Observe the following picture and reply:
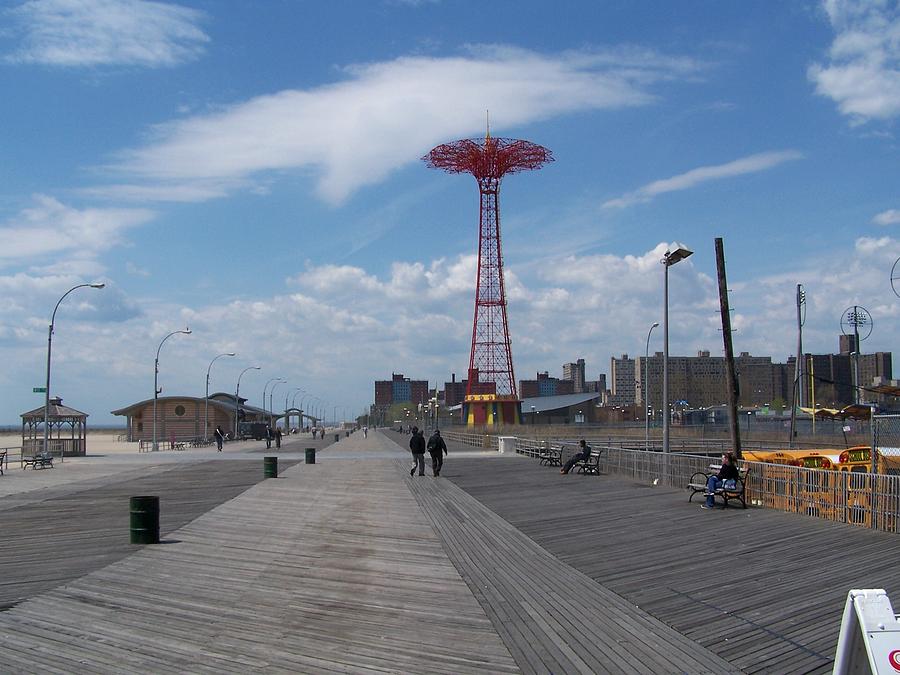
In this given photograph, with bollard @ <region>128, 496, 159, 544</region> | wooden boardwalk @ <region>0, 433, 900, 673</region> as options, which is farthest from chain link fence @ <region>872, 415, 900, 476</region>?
bollard @ <region>128, 496, 159, 544</region>

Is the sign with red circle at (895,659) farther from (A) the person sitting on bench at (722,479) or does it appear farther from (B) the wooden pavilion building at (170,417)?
(B) the wooden pavilion building at (170,417)

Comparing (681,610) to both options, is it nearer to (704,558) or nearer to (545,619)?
(545,619)

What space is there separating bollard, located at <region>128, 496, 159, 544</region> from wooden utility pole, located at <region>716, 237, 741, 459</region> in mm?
15101

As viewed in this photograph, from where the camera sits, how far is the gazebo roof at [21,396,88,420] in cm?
4622

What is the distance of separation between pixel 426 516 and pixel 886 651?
13.9 m

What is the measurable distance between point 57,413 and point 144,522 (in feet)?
121

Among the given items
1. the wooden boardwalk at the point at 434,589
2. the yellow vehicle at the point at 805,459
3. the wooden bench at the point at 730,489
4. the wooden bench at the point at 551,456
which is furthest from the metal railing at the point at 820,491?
the wooden bench at the point at 551,456

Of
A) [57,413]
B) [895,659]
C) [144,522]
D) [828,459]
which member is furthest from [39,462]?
[895,659]

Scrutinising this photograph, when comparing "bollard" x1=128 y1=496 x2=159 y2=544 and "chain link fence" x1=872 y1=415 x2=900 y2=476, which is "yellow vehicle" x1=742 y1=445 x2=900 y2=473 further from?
"bollard" x1=128 y1=496 x2=159 y2=544

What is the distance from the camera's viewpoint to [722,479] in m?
17.8

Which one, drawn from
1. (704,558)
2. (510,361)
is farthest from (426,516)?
(510,361)

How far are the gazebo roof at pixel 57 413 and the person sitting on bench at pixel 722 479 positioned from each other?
127 ft

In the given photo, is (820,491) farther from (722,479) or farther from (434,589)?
(434,589)

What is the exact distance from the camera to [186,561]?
1216 centimetres
